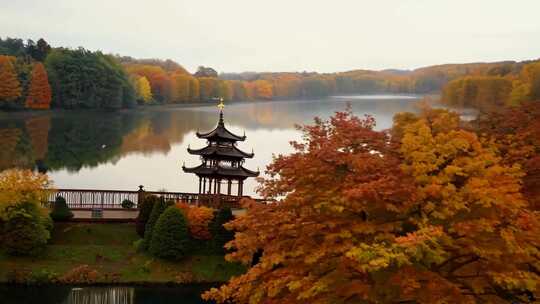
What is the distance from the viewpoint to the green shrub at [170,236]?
1080 inches

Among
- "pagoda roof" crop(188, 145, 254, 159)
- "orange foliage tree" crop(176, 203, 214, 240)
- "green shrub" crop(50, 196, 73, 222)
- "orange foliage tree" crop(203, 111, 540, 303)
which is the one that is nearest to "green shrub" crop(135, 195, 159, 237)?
"orange foliage tree" crop(176, 203, 214, 240)

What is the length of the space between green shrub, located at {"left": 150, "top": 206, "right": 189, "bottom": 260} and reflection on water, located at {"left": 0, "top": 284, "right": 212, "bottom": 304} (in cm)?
202

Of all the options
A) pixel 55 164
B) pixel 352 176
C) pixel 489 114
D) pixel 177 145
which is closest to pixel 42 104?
pixel 177 145

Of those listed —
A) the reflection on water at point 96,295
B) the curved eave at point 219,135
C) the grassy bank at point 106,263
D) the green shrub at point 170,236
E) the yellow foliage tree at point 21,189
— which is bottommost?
the reflection on water at point 96,295

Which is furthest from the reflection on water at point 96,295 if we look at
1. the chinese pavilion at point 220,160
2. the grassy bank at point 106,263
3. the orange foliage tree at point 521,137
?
the orange foliage tree at point 521,137

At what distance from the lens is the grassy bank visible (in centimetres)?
2570

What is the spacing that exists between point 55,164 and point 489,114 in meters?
47.9

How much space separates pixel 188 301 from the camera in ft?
81.1

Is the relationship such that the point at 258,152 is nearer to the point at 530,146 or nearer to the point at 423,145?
the point at 530,146

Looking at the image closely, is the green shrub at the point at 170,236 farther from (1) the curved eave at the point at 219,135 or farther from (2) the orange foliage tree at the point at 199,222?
(1) the curved eave at the point at 219,135

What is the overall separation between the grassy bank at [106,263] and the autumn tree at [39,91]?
220ft

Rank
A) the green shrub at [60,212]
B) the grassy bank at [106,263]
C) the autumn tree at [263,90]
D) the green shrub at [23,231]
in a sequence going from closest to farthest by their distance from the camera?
the grassy bank at [106,263] → the green shrub at [23,231] → the green shrub at [60,212] → the autumn tree at [263,90]

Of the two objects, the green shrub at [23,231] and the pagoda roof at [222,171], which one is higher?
the pagoda roof at [222,171]

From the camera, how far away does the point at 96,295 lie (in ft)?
80.3
